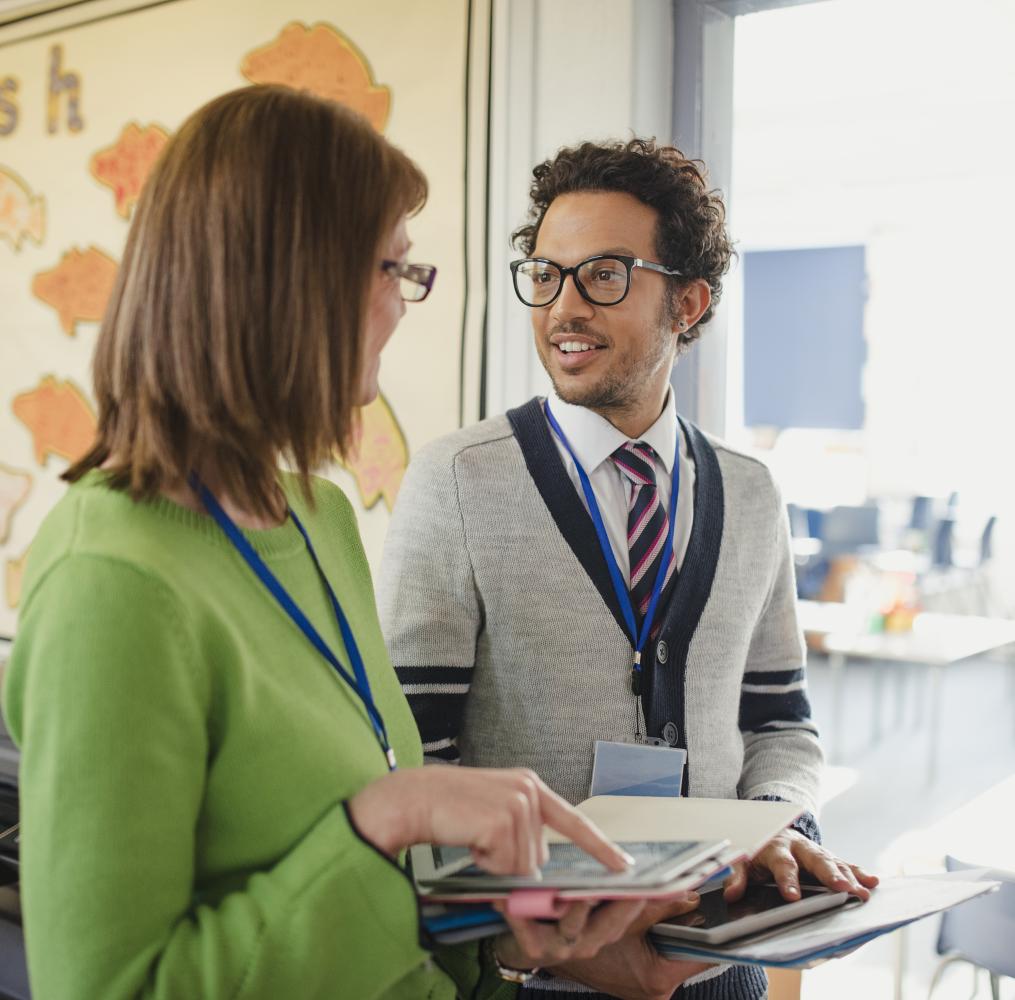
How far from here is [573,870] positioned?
Result: 0.88 m

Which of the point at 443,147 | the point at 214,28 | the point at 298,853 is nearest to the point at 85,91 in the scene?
the point at 214,28

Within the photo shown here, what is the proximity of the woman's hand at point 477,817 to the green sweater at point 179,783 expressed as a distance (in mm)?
26

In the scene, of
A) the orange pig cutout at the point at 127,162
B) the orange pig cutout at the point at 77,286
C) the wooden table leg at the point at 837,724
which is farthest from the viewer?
the wooden table leg at the point at 837,724

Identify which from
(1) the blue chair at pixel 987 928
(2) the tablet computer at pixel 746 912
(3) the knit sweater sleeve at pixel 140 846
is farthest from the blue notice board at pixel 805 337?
(3) the knit sweater sleeve at pixel 140 846

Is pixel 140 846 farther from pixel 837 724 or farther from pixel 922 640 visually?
pixel 837 724

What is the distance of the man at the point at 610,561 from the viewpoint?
145cm

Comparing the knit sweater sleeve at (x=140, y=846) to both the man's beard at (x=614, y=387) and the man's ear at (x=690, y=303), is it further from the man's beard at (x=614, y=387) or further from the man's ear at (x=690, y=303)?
the man's ear at (x=690, y=303)

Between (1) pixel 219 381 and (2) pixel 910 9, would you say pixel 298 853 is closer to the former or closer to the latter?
(1) pixel 219 381

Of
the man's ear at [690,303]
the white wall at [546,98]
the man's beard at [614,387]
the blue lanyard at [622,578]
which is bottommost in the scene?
the blue lanyard at [622,578]

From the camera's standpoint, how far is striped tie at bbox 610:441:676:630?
152 cm

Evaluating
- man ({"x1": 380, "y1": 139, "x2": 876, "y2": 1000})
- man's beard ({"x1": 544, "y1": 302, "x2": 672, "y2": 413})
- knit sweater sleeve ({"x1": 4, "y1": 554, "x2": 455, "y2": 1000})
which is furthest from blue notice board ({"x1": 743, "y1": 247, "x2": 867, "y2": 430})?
knit sweater sleeve ({"x1": 4, "y1": 554, "x2": 455, "y2": 1000})

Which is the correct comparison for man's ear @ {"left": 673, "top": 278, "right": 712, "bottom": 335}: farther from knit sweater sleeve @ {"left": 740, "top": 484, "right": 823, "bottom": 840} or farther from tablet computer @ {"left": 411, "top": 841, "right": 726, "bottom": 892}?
tablet computer @ {"left": 411, "top": 841, "right": 726, "bottom": 892}

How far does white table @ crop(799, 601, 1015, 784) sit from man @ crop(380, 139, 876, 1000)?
11.0 ft

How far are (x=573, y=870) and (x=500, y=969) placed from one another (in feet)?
0.99
